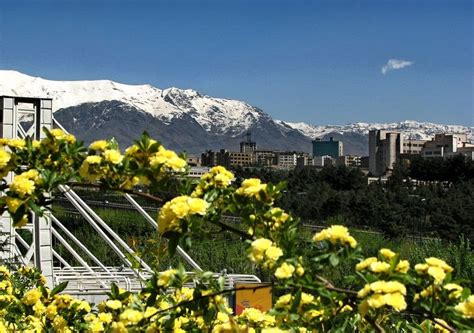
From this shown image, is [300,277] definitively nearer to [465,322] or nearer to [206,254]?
[465,322]

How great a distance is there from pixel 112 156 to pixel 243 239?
41 cm

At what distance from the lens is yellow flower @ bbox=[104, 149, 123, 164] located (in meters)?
1.76

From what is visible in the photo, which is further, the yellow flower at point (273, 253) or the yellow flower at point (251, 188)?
the yellow flower at point (251, 188)

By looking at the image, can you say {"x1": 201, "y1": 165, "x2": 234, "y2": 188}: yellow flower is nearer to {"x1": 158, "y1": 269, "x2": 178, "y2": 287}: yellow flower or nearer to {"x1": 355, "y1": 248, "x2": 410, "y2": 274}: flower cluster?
{"x1": 158, "y1": 269, "x2": 178, "y2": 287}: yellow flower

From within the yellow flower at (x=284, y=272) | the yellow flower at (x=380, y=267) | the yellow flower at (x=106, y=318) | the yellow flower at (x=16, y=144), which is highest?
the yellow flower at (x=16, y=144)

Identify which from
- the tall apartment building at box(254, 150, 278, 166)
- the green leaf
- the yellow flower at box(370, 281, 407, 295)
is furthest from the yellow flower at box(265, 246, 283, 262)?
the tall apartment building at box(254, 150, 278, 166)

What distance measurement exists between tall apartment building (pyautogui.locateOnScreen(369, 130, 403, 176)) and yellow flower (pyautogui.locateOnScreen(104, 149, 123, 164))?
116m

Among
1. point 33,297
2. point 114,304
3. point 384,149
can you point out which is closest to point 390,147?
point 384,149

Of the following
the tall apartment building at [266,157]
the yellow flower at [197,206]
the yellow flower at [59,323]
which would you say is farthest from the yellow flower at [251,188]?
the tall apartment building at [266,157]

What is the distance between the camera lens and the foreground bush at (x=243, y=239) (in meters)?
1.57

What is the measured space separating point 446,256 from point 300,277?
6.15m

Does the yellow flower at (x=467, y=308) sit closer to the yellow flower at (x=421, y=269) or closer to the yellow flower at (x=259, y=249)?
the yellow flower at (x=421, y=269)

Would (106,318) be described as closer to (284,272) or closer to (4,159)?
(4,159)

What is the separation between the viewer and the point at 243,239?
1782 millimetres
